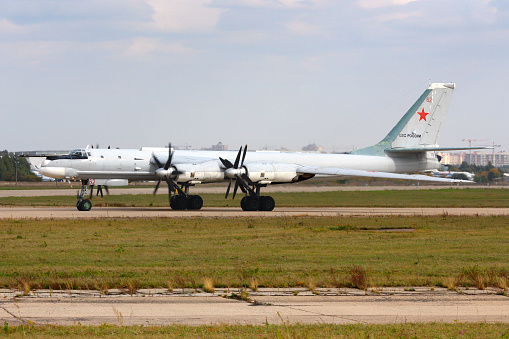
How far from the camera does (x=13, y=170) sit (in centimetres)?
12700

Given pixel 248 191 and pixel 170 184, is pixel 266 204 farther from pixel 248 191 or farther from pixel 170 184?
pixel 170 184

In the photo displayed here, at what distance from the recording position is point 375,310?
10.2 meters

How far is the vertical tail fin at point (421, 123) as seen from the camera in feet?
137

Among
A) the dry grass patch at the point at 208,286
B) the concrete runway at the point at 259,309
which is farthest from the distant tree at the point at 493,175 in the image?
the dry grass patch at the point at 208,286

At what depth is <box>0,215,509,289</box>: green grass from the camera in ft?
42.4

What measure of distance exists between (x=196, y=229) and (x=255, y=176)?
11.5 meters

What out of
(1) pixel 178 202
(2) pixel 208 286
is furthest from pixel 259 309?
(1) pixel 178 202

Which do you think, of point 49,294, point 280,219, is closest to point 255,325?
point 49,294

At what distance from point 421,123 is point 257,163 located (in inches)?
499

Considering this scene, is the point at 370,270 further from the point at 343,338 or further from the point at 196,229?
the point at 196,229

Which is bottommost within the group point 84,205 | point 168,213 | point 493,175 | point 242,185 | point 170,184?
point 493,175

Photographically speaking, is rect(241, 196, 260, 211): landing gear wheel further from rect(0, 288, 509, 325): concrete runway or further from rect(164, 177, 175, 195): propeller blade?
rect(0, 288, 509, 325): concrete runway

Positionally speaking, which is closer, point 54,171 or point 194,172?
point 54,171

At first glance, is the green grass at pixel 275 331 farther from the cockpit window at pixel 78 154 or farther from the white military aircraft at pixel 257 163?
the cockpit window at pixel 78 154
